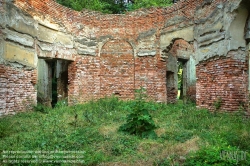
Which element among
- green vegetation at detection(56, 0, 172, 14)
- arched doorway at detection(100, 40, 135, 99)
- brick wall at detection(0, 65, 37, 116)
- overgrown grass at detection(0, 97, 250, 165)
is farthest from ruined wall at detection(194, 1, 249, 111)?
green vegetation at detection(56, 0, 172, 14)

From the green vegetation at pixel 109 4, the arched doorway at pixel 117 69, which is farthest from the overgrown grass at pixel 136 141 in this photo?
the green vegetation at pixel 109 4

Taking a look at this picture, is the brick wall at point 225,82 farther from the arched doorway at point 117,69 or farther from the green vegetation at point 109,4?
the green vegetation at point 109,4

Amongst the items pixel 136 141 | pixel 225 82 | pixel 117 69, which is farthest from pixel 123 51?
pixel 136 141

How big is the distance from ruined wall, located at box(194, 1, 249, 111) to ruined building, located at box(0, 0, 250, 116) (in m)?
0.03

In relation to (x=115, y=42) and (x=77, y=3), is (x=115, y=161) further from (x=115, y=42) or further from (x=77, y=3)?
(x=77, y=3)

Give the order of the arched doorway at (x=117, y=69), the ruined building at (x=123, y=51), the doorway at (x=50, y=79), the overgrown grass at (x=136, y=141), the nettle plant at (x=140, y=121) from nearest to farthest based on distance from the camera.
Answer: the overgrown grass at (x=136, y=141) < the nettle plant at (x=140, y=121) < the ruined building at (x=123, y=51) < the arched doorway at (x=117, y=69) < the doorway at (x=50, y=79)

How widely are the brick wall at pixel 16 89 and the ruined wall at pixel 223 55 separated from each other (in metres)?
6.36

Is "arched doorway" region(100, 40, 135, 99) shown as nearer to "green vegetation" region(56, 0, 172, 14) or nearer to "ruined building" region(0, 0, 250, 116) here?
"ruined building" region(0, 0, 250, 116)

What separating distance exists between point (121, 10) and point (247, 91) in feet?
48.6

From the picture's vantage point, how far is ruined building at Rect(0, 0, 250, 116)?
6.89m

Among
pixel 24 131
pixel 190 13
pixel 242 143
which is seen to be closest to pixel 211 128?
pixel 242 143

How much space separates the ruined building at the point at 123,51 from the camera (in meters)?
6.89

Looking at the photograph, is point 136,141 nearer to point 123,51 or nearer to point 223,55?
point 223,55

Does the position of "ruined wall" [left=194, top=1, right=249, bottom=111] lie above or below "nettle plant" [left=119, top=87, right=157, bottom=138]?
above
